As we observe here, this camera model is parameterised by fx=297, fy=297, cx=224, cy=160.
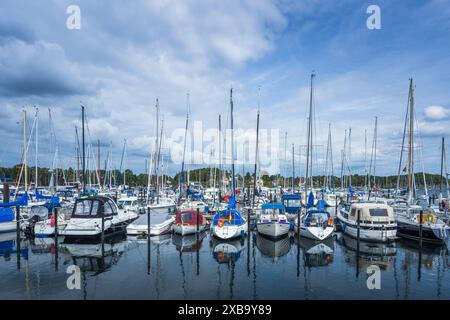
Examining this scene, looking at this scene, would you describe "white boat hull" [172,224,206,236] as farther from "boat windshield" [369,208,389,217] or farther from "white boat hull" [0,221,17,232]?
"white boat hull" [0,221,17,232]

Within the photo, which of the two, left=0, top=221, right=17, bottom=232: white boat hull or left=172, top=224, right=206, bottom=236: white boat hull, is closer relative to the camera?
left=172, top=224, right=206, bottom=236: white boat hull

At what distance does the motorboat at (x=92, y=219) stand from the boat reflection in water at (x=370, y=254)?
18578mm

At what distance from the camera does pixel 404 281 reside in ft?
52.4

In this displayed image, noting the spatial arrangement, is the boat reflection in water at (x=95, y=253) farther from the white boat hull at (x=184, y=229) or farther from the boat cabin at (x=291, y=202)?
the boat cabin at (x=291, y=202)

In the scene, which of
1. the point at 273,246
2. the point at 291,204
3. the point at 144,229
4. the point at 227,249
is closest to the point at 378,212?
the point at 273,246

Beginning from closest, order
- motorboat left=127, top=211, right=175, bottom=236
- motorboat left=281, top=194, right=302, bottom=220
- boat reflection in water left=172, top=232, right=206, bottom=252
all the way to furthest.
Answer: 1. boat reflection in water left=172, top=232, right=206, bottom=252
2. motorboat left=127, top=211, right=175, bottom=236
3. motorboat left=281, top=194, right=302, bottom=220

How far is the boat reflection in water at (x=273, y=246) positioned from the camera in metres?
21.5

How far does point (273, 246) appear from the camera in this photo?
2380 centimetres

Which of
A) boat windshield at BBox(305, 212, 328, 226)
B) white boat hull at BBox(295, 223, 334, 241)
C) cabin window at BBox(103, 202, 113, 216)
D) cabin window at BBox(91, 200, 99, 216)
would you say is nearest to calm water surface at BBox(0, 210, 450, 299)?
white boat hull at BBox(295, 223, 334, 241)

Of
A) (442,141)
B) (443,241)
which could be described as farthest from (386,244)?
(442,141)

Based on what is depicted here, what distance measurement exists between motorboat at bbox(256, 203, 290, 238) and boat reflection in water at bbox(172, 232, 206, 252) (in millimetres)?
5453

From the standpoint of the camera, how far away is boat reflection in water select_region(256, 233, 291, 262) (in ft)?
70.6

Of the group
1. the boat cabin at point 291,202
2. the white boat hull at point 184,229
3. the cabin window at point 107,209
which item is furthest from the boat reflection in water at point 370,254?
the cabin window at point 107,209
